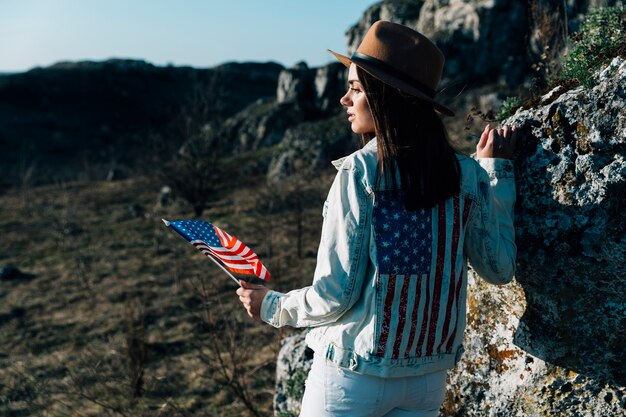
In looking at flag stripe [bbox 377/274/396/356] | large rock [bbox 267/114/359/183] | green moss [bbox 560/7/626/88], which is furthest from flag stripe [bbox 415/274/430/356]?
large rock [bbox 267/114/359/183]

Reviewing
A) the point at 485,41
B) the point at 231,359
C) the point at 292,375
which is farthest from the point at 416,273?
the point at 485,41

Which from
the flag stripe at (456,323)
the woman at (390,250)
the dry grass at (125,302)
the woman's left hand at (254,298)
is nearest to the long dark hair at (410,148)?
the woman at (390,250)

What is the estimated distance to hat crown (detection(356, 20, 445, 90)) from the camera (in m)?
1.82

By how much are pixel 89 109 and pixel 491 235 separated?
44.4m

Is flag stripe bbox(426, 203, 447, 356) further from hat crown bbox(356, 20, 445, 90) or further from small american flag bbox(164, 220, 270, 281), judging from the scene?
small american flag bbox(164, 220, 270, 281)

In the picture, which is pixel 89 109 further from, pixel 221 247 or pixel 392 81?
pixel 392 81

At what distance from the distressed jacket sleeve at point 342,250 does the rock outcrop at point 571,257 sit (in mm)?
870

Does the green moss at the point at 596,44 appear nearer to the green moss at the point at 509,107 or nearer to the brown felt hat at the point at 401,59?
the green moss at the point at 509,107

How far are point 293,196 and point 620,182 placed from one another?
10.7m

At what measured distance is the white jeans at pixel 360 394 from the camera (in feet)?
5.82

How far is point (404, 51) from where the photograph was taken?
1836 mm

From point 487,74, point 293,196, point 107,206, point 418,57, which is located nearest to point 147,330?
point 293,196

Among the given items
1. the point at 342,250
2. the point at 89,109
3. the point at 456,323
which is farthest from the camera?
the point at 89,109

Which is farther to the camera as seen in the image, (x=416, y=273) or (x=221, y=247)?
(x=221, y=247)
